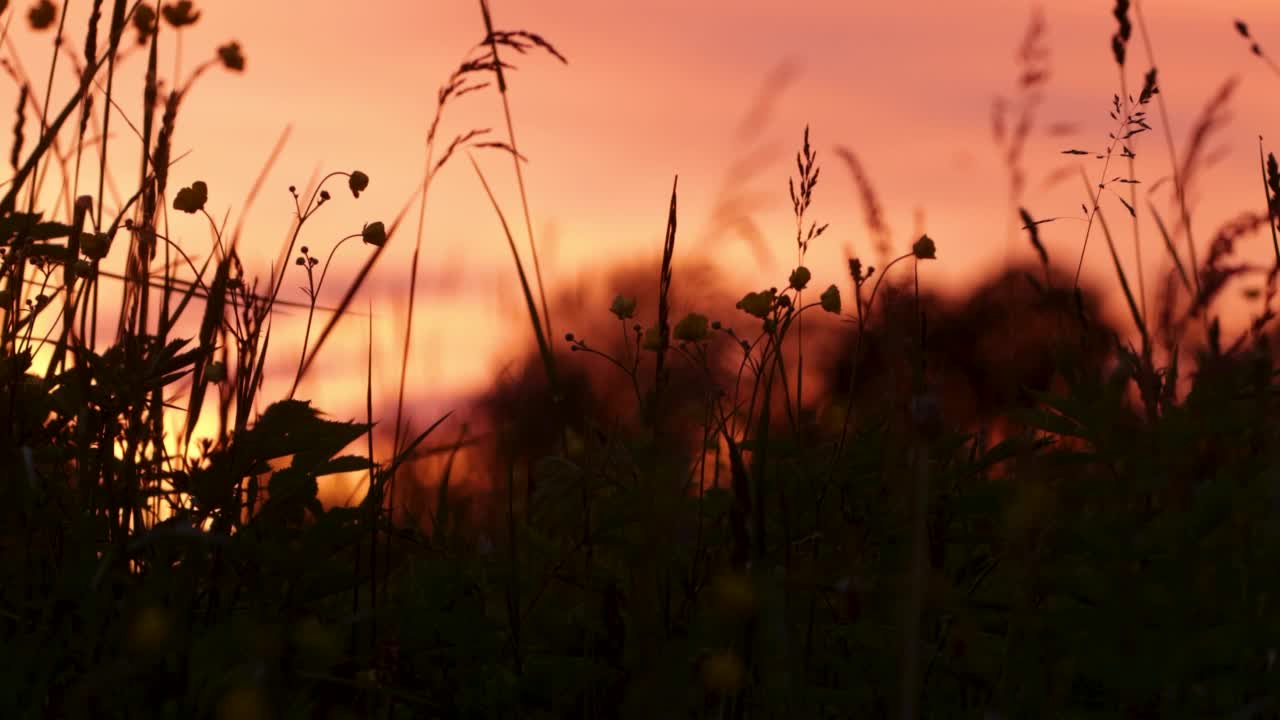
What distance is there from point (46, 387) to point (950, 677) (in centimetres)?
149

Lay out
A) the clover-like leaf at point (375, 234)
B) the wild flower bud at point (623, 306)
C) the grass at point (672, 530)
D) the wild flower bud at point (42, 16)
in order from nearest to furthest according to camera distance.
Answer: the grass at point (672, 530) < the clover-like leaf at point (375, 234) < the wild flower bud at point (623, 306) < the wild flower bud at point (42, 16)

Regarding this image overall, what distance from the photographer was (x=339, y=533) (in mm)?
1861

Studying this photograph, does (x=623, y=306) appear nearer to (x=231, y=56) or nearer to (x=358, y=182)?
(x=358, y=182)

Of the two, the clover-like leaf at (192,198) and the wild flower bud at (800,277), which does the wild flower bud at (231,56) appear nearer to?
the clover-like leaf at (192,198)

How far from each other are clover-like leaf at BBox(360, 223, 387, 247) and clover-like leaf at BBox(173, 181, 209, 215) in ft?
1.07

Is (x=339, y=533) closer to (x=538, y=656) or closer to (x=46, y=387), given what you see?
(x=538, y=656)

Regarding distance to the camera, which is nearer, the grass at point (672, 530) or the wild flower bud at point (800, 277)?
the grass at point (672, 530)

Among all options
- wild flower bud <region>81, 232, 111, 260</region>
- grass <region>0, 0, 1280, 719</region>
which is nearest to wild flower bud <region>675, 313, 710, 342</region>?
grass <region>0, 0, 1280, 719</region>

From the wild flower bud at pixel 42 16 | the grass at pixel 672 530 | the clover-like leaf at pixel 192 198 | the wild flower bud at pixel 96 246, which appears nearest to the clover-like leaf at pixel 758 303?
the grass at pixel 672 530

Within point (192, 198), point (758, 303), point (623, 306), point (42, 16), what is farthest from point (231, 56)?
point (758, 303)

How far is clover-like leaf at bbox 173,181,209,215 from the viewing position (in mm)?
2238

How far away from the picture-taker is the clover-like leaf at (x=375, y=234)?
219 centimetres

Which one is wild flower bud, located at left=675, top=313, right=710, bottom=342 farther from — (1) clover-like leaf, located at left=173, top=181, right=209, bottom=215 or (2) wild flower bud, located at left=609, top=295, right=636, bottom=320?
(1) clover-like leaf, located at left=173, top=181, right=209, bottom=215

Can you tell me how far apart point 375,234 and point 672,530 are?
3.09ft
